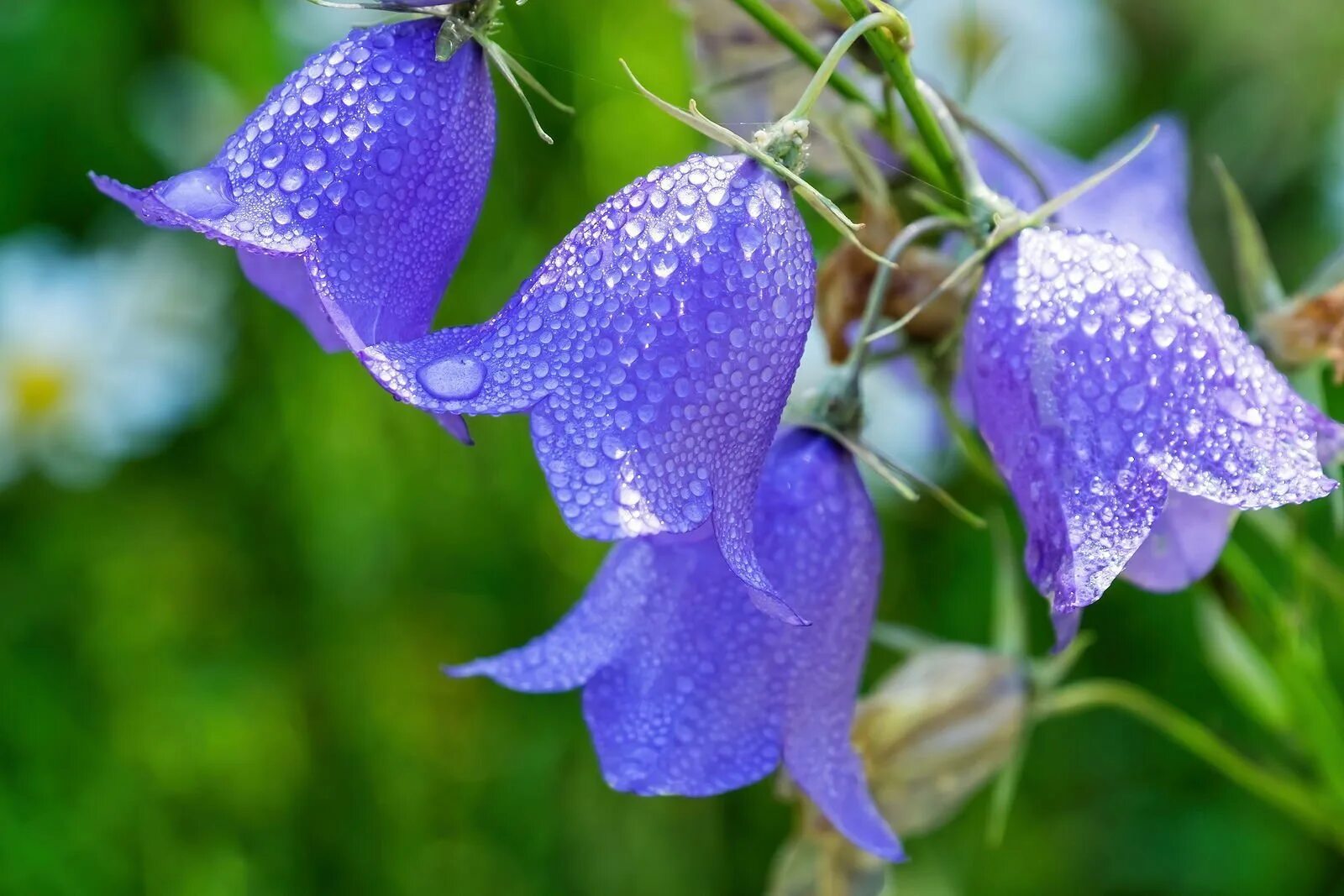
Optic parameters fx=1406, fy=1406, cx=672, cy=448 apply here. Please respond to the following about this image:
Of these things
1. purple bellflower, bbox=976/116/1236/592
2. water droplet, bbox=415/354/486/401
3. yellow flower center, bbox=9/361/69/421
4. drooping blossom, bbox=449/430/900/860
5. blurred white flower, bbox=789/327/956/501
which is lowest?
yellow flower center, bbox=9/361/69/421

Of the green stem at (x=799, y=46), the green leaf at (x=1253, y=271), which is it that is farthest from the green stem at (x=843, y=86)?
the green leaf at (x=1253, y=271)

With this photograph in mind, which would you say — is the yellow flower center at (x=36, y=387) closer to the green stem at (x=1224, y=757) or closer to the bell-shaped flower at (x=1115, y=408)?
the green stem at (x=1224, y=757)

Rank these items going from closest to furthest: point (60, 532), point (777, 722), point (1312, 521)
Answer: point (777, 722), point (1312, 521), point (60, 532)

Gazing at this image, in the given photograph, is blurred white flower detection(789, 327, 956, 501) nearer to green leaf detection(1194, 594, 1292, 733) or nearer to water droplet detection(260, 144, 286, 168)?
green leaf detection(1194, 594, 1292, 733)

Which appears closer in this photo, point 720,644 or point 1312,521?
point 720,644

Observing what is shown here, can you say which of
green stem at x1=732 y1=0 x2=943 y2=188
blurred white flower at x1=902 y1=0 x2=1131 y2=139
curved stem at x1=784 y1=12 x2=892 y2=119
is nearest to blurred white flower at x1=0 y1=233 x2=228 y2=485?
blurred white flower at x1=902 y1=0 x2=1131 y2=139

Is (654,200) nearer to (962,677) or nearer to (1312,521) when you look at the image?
(962,677)

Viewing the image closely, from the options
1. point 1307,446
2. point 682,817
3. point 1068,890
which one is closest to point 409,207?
point 1307,446
